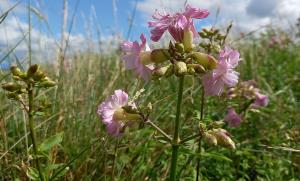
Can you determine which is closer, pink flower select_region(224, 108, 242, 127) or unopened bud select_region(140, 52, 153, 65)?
unopened bud select_region(140, 52, 153, 65)

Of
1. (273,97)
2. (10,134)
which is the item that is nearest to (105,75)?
(10,134)

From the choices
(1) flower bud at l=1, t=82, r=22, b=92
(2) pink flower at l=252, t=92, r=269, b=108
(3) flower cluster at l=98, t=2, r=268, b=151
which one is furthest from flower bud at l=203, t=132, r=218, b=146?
(2) pink flower at l=252, t=92, r=269, b=108

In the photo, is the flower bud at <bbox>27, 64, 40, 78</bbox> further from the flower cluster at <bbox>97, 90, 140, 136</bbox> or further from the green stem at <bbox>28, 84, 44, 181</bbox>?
the flower cluster at <bbox>97, 90, 140, 136</bbox>

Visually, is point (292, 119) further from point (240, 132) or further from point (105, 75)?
point (105, 75)

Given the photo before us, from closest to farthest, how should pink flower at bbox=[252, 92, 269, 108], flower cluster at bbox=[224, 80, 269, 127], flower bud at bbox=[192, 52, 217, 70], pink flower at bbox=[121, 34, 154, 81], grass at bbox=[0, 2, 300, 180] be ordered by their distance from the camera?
1. flower bud at bbox=[192, 52, 217, 70]
2. pink flower at bbox=[121, 34, 154, 81]
3. grass at bbox=[0, 2, 300, 180]
4. flower cluster at bbox=[224, 80, 269, 127]
5. pink flower at bbox=[252, 92, 269, 108]

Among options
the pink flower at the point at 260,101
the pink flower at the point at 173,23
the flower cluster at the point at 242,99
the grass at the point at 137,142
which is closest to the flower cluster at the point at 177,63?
the pink flower at the point at 173,23

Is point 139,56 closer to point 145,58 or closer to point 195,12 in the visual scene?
point 145,58

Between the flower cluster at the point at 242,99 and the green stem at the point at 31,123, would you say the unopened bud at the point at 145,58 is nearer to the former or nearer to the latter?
the green stem at the point at 31,123
